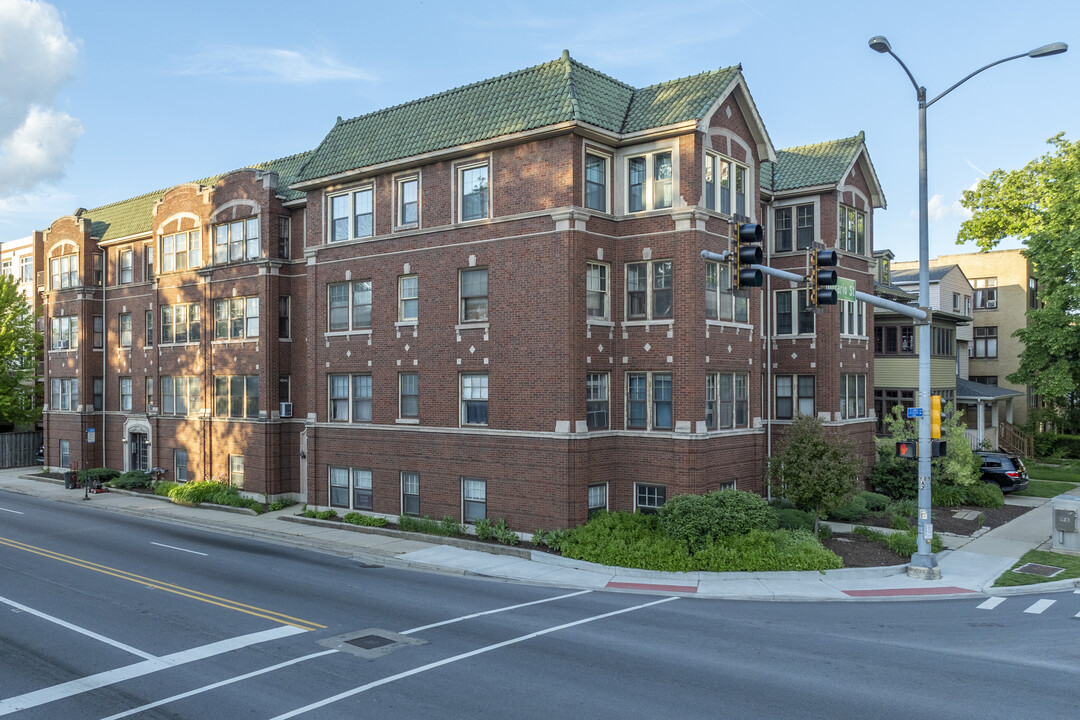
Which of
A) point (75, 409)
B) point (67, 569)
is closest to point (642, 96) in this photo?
point (67, 569)

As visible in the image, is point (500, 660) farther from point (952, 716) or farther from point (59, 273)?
point (59, 273)

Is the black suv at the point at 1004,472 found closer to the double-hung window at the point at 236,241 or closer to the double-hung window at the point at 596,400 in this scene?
the double-hung window at the point at 596,400

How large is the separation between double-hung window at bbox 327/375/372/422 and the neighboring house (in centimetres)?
4049

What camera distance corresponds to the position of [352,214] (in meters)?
27.5

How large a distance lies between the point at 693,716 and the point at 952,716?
3.42 meters

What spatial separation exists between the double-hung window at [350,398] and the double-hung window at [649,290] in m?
9.79

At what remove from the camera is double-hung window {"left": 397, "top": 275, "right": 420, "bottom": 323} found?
84.4ft

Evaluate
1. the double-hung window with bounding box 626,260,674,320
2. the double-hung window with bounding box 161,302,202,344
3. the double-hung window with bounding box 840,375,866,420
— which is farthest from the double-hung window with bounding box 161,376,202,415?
the double-hung window with bounding box 840,375,866,420

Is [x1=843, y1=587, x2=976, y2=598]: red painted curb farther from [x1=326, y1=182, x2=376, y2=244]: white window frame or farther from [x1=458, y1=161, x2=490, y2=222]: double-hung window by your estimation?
[x1=326, y1=182, x2=376, y2=244]: white window frame

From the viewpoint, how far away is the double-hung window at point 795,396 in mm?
28406

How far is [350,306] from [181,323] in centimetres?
1219

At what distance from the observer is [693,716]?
34.0 feet

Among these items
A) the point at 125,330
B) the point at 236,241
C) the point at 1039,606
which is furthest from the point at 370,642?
the point at 125,330

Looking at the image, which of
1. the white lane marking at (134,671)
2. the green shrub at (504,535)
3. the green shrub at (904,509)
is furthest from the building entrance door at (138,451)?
the green shrub at (904,509)
